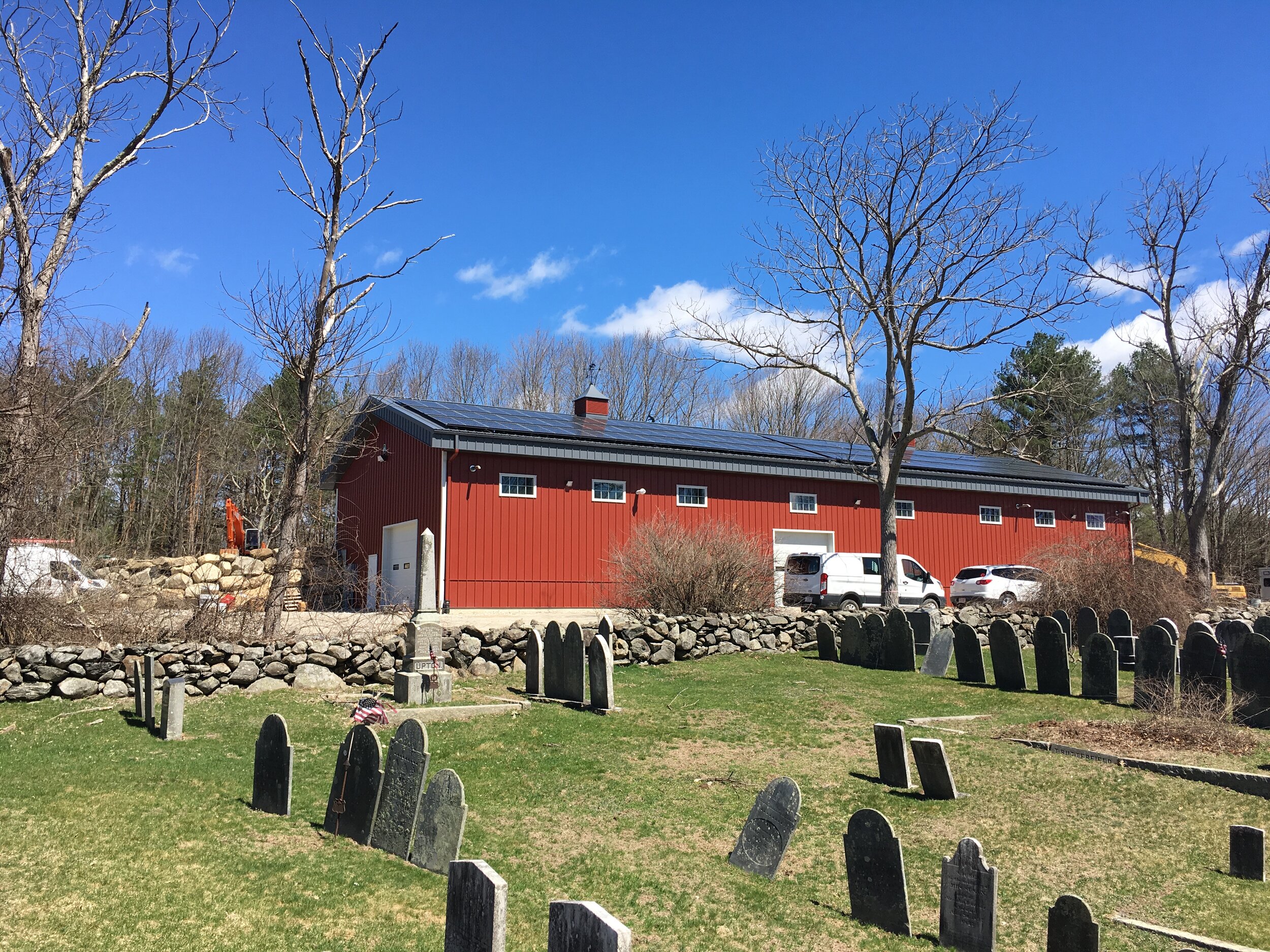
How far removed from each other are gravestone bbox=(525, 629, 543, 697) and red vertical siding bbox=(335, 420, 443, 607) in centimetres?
835

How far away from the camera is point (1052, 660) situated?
466 inches

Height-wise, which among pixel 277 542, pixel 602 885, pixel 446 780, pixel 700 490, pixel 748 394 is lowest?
pixel 602 885

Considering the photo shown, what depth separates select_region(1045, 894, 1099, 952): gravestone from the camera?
4.16 metres

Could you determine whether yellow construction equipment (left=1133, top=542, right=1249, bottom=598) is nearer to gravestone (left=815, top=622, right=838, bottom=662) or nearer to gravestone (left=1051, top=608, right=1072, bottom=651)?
gravestone (left=1051, top=608, right=1072, bottom=651)

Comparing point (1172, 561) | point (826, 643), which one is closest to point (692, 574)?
point (826, 643)

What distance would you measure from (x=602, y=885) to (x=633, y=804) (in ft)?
5.36

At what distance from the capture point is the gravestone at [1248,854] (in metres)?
5.55

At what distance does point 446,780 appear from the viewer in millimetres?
5496

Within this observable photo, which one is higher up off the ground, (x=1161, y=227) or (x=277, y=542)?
(x=1161, y=227)

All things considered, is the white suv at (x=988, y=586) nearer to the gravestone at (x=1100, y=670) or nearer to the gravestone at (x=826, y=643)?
the gravestone at (x=826, y=643)

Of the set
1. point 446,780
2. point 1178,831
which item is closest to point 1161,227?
point 1178,831

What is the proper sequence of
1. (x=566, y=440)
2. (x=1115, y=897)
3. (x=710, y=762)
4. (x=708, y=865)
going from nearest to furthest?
(x=1115, y=897)
(x=708, y=865)
(x=710, y=762)
(x=566, y=440)

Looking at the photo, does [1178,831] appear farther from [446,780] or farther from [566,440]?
[566,440]

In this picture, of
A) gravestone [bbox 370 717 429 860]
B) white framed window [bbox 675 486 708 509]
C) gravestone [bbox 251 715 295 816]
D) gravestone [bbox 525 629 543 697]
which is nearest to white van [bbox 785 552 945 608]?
white framed window [bbox 675 486 708 509]
